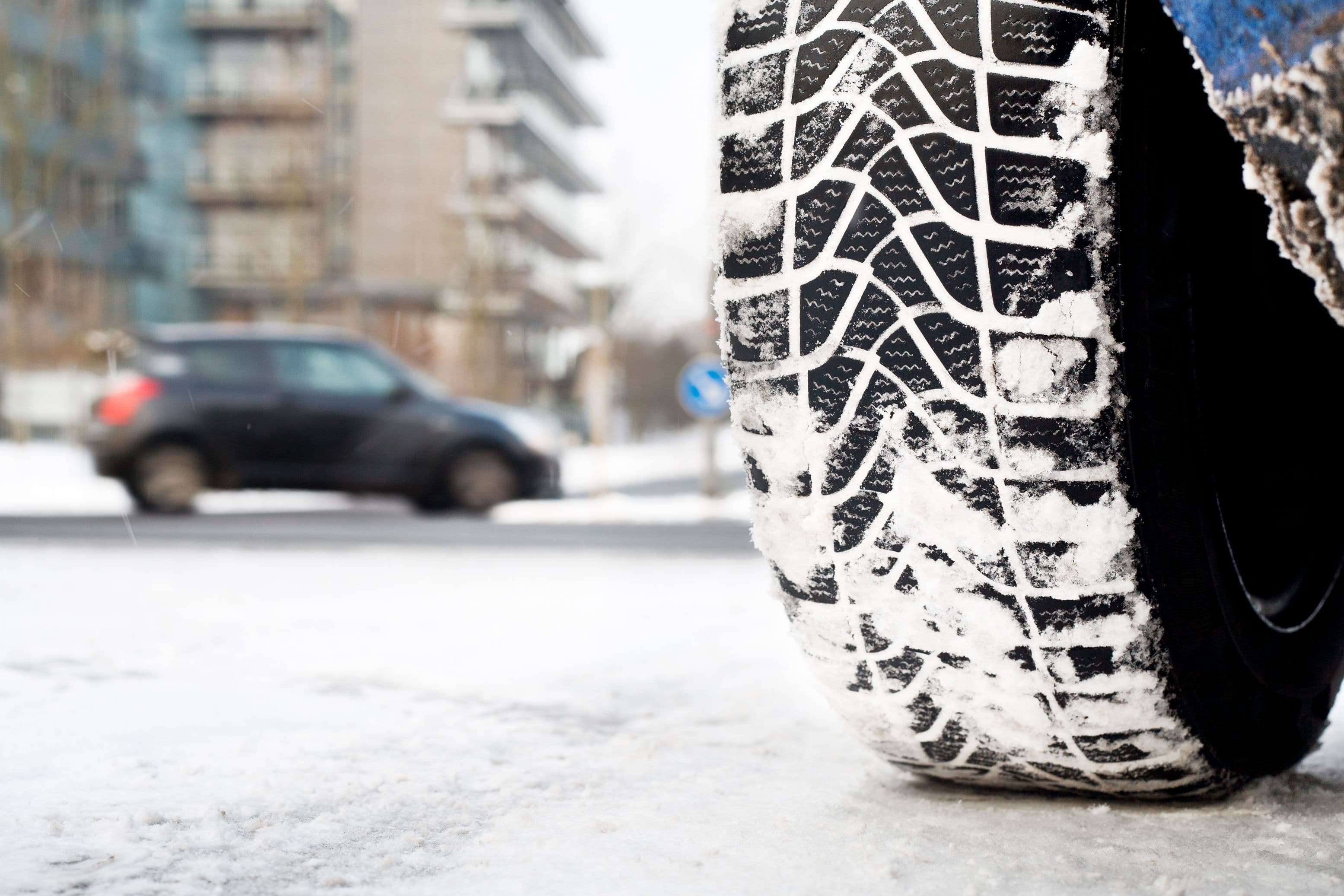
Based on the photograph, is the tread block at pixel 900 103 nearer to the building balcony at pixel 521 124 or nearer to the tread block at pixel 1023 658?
the tread block at pixel 1023 658

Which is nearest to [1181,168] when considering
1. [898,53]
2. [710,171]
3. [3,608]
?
[898,53]

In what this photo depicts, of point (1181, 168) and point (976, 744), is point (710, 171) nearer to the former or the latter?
point (1181, 168)

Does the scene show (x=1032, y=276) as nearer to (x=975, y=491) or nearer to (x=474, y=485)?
(x=975, y=491)

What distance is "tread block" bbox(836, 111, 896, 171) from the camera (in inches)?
55.7

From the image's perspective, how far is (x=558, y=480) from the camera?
10.7 m

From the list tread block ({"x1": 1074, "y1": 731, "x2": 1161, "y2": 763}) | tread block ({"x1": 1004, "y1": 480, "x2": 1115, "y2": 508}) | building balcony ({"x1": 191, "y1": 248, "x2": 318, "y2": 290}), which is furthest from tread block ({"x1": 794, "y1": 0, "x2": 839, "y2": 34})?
building balcony ({"x1": 191, "y1": 248, "x2": 318, "y2": 290})

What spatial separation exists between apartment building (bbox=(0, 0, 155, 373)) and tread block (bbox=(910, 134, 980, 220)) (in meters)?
20.8

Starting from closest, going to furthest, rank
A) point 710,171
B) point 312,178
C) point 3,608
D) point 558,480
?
point 710,171 → point 3,608 → point 558,480 → point 312,178

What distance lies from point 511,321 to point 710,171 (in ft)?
143

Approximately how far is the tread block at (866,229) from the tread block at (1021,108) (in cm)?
15

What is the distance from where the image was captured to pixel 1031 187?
4.44 ft

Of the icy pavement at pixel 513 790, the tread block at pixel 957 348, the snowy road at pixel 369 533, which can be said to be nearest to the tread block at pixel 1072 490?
the tread block at pixel 957 348

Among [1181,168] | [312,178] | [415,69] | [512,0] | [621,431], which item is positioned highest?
[512,0]

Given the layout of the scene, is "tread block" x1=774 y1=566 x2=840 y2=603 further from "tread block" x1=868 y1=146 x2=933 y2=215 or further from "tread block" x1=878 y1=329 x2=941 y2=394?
"tread block" x1=868 y1=146 x2=933 y2=215
